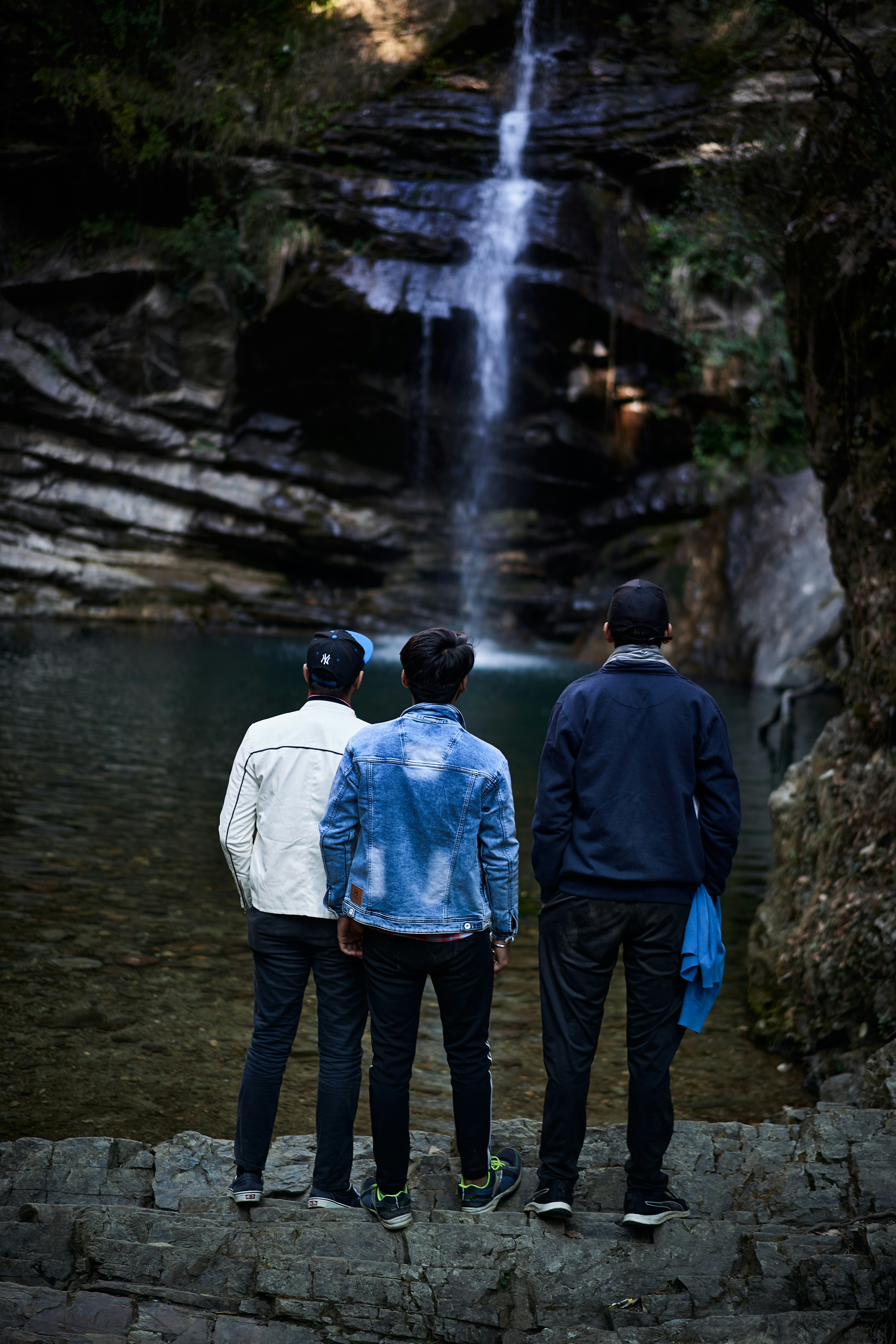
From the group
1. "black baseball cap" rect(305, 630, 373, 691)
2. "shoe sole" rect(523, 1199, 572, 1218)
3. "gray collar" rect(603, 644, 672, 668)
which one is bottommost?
"shoe sole" rect(523, 1199, 572, 1218)

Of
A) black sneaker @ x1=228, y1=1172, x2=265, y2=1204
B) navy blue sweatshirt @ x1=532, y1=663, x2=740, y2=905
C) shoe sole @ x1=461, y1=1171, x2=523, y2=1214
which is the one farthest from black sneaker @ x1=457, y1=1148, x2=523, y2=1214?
navy blue sweatshirt @ x1=532, y1=663, x2=740, y2=905

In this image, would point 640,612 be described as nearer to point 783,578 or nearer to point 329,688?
point 329,688

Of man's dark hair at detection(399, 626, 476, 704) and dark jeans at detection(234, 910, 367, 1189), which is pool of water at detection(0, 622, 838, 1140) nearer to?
dark jeans at detection(234, 910, 367, 1189)

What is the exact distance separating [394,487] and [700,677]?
32.5 feet

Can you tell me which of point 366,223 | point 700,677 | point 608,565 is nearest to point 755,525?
point 700,677

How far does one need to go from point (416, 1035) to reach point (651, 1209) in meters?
0.80

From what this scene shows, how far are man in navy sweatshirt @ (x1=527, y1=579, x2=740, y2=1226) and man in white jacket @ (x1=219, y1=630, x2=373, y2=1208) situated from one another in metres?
0.61

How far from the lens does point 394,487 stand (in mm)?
25453

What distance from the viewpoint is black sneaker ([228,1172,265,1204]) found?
109 inches

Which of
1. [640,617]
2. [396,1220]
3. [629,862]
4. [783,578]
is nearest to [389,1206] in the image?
[396,1220]

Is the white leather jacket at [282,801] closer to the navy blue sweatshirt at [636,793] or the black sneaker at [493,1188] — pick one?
the navy blue sweatshirt at [636,793]

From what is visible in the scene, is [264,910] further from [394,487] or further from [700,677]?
[394,487]

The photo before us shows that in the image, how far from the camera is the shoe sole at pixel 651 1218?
2.61 metres

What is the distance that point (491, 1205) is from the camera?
2.82 metres
